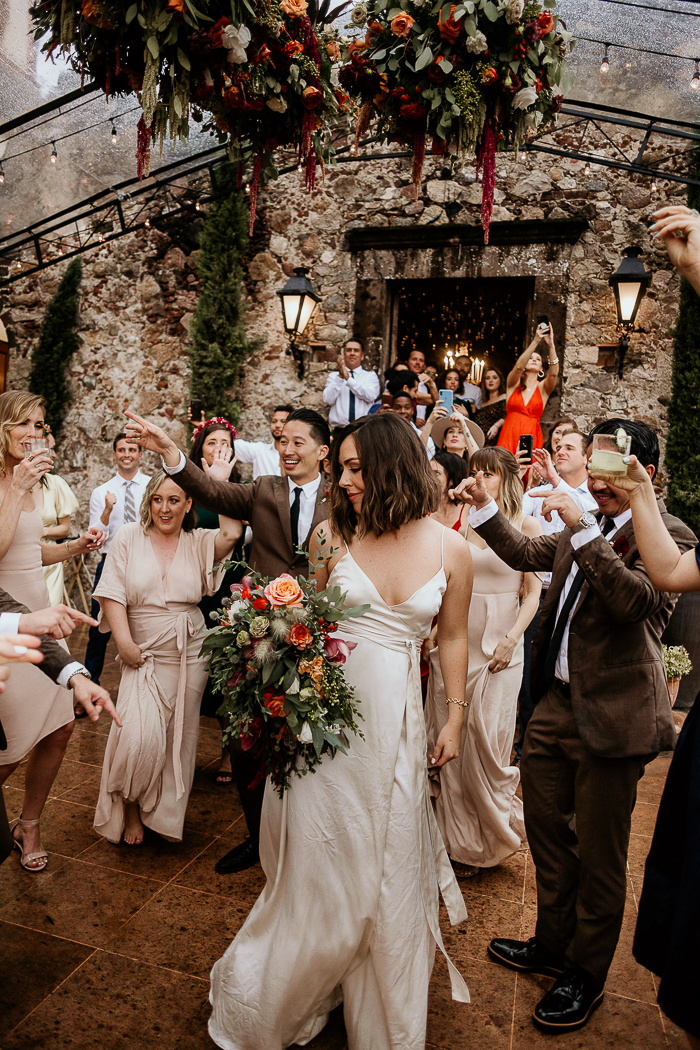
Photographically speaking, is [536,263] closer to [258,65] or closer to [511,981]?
[258,65]

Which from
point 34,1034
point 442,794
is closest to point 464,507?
point 442,794

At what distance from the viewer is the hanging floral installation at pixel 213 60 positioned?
2.09 metres

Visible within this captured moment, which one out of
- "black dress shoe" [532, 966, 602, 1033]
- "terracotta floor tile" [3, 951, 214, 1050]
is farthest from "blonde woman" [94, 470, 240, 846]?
"black dress shoe" [532, 966, 602, 1033]

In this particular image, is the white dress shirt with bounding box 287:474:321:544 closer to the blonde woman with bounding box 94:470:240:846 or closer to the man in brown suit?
the blonde woman with bounding box 94:470:240:846

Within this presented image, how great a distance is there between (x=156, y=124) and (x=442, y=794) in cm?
311

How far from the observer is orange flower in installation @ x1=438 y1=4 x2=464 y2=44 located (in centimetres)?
224

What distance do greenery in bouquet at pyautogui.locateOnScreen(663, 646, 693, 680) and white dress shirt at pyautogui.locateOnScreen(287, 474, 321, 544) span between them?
3162 millimetres

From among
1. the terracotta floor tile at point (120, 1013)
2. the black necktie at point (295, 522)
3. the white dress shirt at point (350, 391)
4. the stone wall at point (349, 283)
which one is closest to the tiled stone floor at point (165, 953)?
the terracotta floor tile at point (120, 1013)

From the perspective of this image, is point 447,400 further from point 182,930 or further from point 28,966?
point 28,966

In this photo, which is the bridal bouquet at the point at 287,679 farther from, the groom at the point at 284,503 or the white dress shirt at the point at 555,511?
the white dress shirt at the point at 555,511

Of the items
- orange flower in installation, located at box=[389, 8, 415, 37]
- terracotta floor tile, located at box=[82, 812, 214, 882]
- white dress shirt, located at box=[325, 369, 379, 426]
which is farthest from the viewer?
white dress shirt, located at box=[325, 369, 379, 426]

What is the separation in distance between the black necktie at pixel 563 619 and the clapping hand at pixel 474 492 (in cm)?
48

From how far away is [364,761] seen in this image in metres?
2.25

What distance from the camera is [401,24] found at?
2.32 meters
